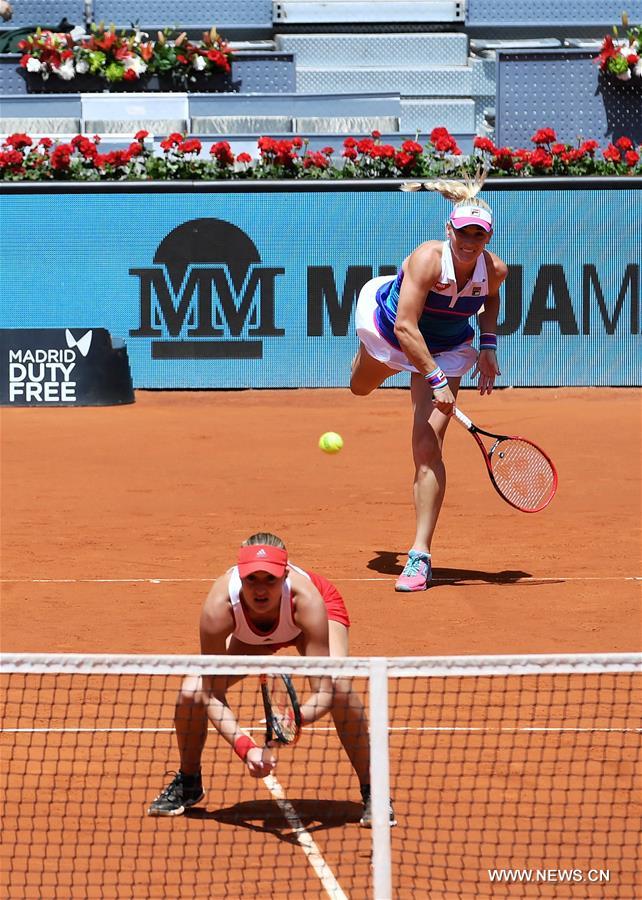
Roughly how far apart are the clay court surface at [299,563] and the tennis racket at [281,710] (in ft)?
1.00

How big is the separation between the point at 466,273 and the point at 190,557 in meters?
2.33

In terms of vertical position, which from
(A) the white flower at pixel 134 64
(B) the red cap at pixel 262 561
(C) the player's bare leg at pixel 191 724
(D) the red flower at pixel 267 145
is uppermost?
(A) the white flower at pixel 134 64

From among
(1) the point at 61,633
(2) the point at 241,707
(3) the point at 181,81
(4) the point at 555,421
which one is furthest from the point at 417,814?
(3) the point at 181,81

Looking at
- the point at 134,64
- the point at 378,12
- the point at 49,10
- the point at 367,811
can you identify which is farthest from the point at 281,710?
the point at 49,10

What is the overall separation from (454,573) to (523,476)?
2.22 feet

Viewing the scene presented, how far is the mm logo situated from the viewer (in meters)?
16.0

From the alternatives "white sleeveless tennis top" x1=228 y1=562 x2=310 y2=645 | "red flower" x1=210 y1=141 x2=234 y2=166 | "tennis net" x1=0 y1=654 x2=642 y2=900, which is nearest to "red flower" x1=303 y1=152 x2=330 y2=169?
"red flower" x1=210 y1=141 x2=234 y2=166

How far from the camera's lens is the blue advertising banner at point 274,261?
52.5 ft

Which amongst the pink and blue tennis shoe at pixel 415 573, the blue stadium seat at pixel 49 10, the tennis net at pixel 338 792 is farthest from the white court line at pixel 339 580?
the blue stadium seat at pixel 49 10

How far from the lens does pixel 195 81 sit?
68.5 ft

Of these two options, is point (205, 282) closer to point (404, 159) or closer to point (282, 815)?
point (404, 159)

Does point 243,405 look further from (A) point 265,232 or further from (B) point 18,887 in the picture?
(B) point 18,887

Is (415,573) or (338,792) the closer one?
(338,792)

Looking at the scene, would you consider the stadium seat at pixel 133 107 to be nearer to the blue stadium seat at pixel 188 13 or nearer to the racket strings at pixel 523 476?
the blue stadium seat at pixel 188 13
